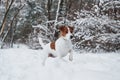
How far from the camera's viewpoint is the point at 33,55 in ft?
22.2

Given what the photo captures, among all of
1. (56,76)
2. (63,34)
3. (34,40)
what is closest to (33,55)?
(63,34)

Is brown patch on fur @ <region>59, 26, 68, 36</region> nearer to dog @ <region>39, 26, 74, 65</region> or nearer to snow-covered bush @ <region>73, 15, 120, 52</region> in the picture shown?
dog @ <region>39, 26, 74, 65</region>

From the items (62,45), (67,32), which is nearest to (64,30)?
(67,32)

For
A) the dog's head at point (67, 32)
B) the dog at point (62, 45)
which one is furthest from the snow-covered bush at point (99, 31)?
the dog's head at point (67, 32)

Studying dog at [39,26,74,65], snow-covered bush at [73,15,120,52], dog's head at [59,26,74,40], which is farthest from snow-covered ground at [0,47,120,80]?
snow-covered bush at [73,15,120,52]

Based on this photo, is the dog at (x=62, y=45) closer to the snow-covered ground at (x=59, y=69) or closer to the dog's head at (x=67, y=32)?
the dog's head at (x=67, y=32)

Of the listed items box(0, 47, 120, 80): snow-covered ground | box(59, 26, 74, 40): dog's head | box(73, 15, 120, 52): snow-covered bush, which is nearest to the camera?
box(0, 47, 120, 80): snow-covered ground

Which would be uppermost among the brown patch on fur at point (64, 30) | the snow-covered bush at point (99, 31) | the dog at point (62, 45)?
the brown patch on fur at point (64, 30)

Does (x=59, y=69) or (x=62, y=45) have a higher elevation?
(x=62, y=45)

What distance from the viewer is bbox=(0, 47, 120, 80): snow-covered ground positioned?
432 centimetres

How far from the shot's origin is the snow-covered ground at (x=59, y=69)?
4.32 meters

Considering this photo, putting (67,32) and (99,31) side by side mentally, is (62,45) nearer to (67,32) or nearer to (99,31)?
(67,32)

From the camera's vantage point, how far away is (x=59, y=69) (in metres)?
4.84

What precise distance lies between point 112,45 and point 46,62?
3646 millimetres
